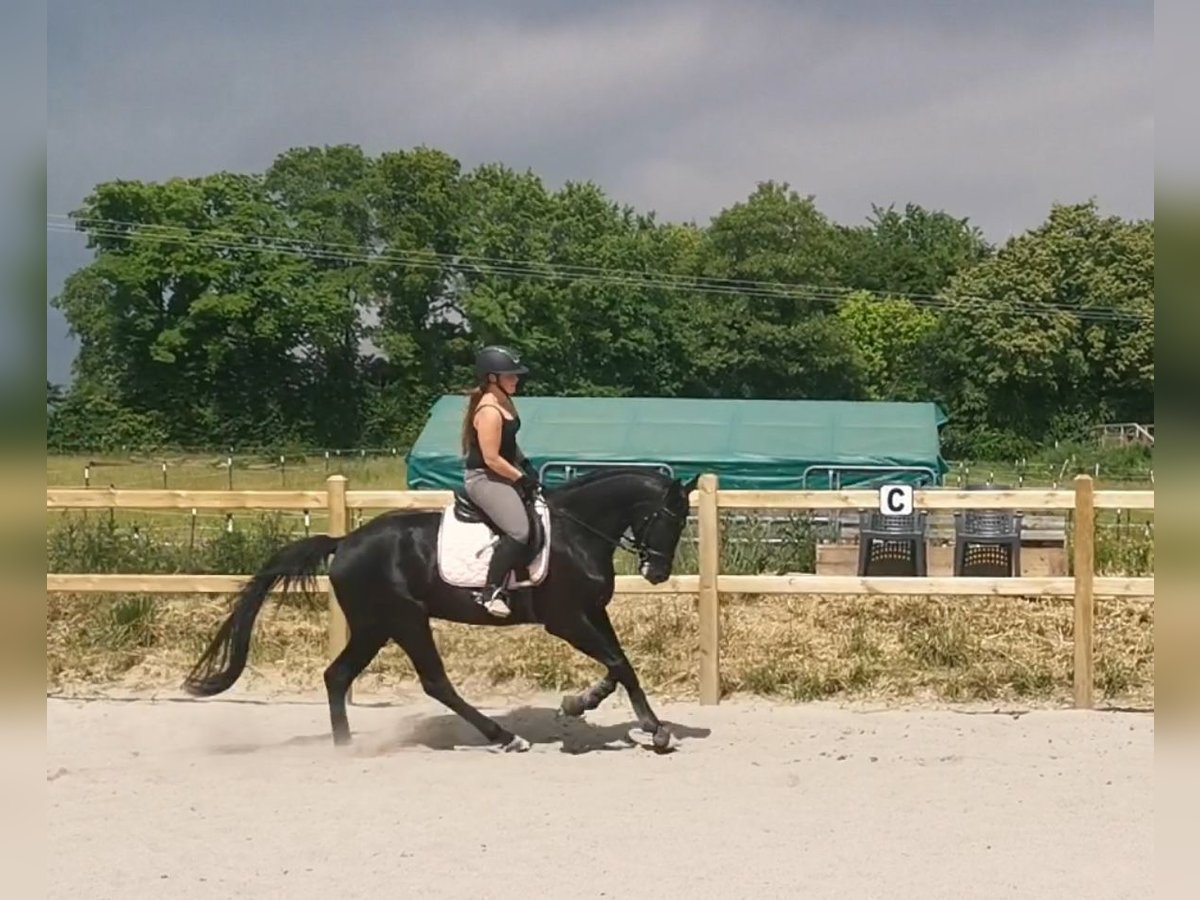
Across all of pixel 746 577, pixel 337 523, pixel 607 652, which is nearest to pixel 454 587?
pixel 607 652

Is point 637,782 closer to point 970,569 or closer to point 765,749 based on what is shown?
point 765,749

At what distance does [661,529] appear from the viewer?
22.1 feet

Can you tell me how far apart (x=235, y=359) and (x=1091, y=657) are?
4391 cm

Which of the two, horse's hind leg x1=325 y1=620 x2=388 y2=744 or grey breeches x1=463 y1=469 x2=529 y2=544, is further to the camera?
horse's hind leg x1=325 y1=620 x2=388 y2=744

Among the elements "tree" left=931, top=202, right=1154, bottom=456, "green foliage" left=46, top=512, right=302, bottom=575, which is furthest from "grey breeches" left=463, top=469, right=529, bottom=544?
"tree" left=931, top=202, right=1154, bottom=456

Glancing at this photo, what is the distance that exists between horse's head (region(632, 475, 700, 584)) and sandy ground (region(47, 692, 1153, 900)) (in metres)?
0.99

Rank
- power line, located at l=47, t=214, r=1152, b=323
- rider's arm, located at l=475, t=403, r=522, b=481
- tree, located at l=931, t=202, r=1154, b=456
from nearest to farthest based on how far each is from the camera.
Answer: rider's arm, located at l=475, t=403, r=522, b=481
tree, located at l=931, t=202, r=1154, b=456
power line, located at l=47, t=214, r=1152, b=323

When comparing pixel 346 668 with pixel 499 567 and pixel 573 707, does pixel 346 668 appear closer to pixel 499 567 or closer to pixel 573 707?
pixel 499 567

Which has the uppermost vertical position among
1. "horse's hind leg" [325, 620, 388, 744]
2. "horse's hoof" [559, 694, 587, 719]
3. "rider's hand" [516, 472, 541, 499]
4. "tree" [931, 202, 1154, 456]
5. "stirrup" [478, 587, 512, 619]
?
"tree" [931, 202, 1154, 456]

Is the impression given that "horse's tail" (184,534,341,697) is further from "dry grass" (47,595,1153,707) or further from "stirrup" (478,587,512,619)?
"dry grass" (47,595,1153,707)

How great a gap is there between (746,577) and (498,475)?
2101 mm

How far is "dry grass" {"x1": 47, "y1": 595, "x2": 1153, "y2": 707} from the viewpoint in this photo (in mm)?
8234

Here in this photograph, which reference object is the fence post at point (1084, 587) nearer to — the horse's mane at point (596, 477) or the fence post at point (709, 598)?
the fence post at point (709, 598)

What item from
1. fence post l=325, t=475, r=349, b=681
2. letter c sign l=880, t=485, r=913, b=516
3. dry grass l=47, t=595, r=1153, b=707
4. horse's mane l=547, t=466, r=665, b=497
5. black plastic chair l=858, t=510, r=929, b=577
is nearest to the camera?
horse's mane l=547, t=466, r=665, b=497
